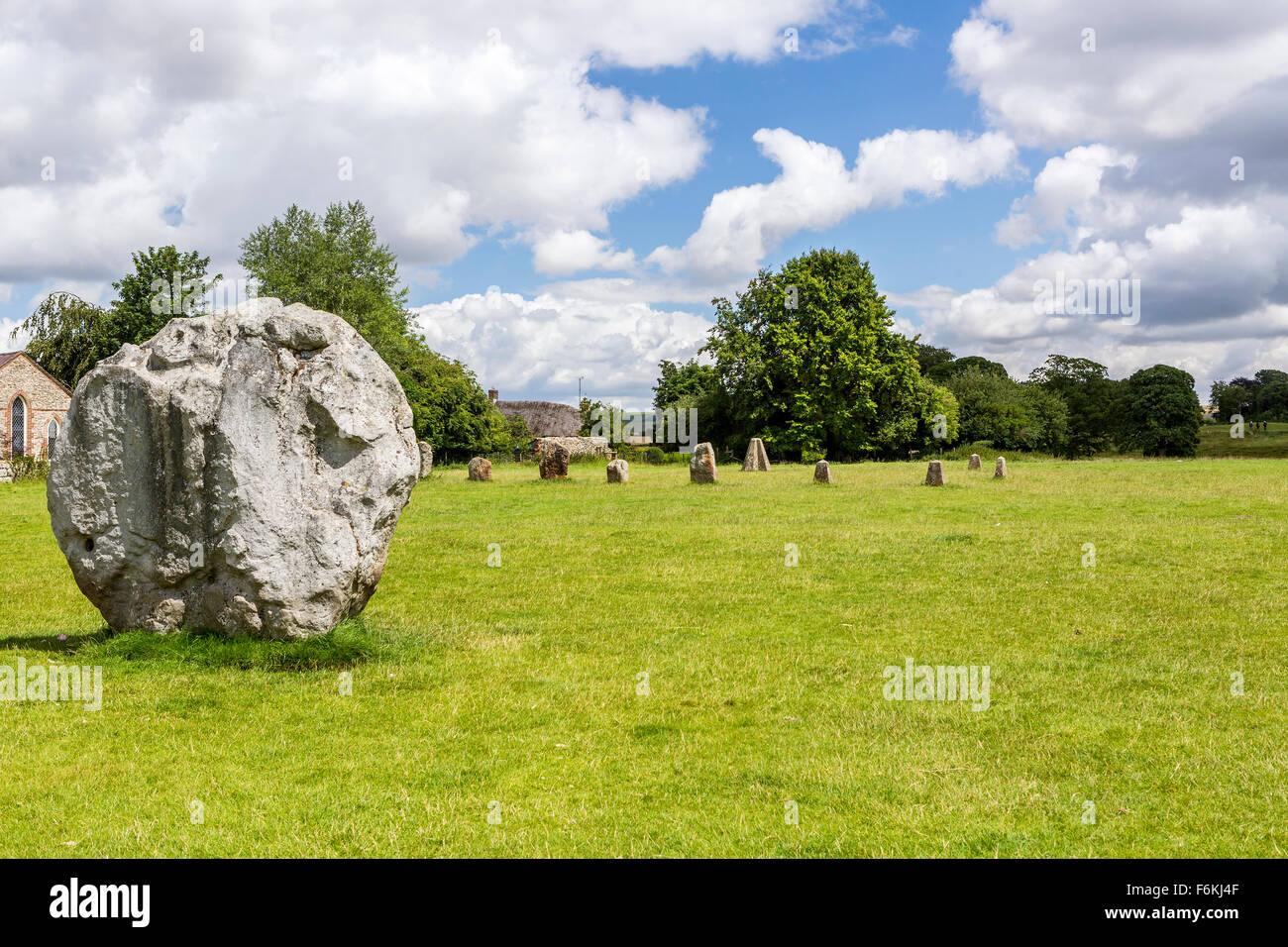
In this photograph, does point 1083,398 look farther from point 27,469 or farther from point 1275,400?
point 27,469

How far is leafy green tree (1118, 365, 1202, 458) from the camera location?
235 ft

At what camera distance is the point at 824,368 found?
52250 mm

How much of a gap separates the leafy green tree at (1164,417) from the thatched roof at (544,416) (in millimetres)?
51276

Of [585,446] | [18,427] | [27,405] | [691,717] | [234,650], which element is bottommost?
[691,717]

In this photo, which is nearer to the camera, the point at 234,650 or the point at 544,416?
the point at 234,650

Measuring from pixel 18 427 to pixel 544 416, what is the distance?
167ft

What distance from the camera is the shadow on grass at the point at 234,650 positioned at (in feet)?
30.6

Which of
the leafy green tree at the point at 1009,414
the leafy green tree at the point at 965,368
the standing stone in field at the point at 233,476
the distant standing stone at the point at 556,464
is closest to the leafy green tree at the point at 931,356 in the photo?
the leafy green tree at the point at 965,368

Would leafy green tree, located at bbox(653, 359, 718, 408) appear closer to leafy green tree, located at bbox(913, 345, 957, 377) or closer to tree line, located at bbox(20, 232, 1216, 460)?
tree line, located at bbox(20, 232, 1216, 460)

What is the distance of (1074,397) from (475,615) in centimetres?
7713

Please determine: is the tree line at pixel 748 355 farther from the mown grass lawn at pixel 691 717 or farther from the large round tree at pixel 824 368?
the mown grass lawn at pixel 691 717

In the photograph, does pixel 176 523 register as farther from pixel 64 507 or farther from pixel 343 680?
pixel 343 680

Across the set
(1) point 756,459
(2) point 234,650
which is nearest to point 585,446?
(1) point 756,459

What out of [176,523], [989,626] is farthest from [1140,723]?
[176,523]
